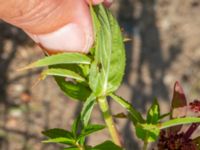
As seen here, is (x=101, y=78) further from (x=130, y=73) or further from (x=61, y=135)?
(x=130, y=73)

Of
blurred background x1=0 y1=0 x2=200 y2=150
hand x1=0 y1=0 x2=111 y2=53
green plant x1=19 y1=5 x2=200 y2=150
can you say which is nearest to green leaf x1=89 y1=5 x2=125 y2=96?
green plant x1=19 y1=5 x2=200 y2=150

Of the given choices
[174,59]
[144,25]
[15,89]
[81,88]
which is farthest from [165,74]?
[81,88]

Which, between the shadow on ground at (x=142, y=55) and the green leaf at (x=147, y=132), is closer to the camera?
the green leaf at (x=147, y=132)

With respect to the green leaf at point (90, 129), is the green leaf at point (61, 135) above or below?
below

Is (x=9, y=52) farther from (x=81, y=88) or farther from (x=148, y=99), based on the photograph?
(x=81, y=88)

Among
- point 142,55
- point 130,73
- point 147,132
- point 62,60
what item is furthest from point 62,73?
point 142,55

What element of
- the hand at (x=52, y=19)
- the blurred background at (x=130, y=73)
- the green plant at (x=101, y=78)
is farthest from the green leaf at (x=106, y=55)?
the blurred background at (x=130, y=73)

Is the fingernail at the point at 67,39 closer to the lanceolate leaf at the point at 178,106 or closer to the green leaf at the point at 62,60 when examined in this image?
the green leaf at the point at 62,60
